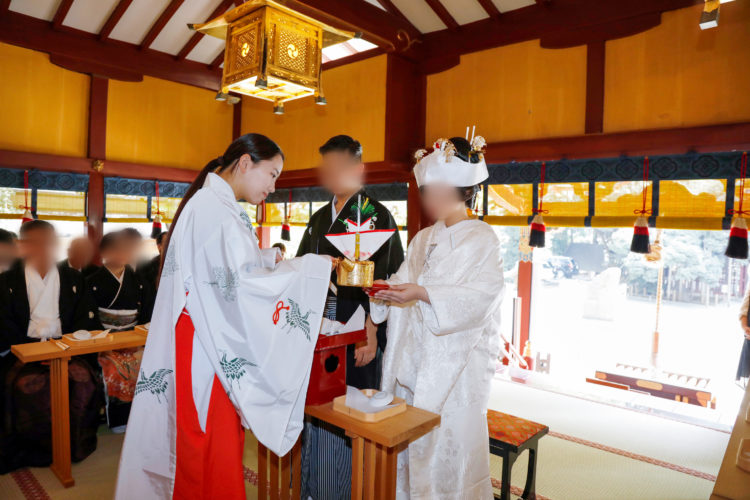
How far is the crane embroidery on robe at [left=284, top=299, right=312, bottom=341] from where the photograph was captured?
1994 mm

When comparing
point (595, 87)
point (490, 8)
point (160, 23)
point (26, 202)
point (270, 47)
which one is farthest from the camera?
point (160, 23)

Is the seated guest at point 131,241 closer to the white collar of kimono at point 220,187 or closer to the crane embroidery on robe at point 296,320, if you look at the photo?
the white collar of kimono at point 220,187

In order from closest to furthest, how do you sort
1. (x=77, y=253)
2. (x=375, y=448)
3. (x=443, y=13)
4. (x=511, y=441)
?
(x=375, y=448) < (x=511, y=441) < (x=77, y=253) < (x=443, y=13)

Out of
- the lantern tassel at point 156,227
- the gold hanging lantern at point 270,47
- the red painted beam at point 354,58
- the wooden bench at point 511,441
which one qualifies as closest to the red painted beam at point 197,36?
the red painted beam at point 354,58

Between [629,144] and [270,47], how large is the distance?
12.0 feet

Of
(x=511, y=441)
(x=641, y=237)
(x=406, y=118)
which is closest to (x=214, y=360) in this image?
(x=511, y=441)

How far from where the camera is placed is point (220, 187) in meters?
2.02

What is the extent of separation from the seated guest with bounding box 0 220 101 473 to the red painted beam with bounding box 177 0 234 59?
4.27 m

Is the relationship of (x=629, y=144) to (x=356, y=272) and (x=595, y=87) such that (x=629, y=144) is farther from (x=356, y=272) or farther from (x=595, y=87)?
(x=356, y=272)

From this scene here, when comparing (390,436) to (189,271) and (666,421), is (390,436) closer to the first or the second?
(189,271)

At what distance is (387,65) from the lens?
20.8 feet

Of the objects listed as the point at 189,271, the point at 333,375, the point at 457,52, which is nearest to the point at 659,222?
the point at 457,52

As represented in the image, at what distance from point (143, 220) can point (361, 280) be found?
6.92 meters

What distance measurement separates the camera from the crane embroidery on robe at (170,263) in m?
1.92
